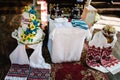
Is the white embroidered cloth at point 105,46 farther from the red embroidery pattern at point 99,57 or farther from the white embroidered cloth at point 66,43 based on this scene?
the white embroidered cloth at point 66,43

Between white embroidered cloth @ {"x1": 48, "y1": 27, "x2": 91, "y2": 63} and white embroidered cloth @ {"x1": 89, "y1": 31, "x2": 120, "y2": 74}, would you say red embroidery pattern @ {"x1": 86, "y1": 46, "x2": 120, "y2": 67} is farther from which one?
white embroidered cloth @ {"x1": 48, "y1": 27, "x2": 91, "y2": 63}

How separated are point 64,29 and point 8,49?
125 centimetres

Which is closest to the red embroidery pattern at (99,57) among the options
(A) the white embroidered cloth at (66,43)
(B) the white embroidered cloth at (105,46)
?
(B) the white embroidered cloth at (105,46)

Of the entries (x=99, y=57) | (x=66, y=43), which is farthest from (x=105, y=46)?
(x=66, y=43)

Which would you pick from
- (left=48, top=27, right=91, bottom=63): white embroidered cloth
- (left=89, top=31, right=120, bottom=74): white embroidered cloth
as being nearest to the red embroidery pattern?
(left=89, top=31, right=120, bottom=74): white embroidered cloth

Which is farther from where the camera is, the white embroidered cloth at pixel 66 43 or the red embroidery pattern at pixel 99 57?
the red embroidery pattern at pixel 99 57

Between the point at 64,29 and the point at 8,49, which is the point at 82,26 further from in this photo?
the point at 8,49

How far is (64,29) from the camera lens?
9.39 ft

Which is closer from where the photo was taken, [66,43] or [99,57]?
[66,43]

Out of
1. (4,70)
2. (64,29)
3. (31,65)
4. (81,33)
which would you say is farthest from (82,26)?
(4,70)

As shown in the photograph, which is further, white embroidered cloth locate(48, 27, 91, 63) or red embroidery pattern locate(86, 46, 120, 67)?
red embroidery pattern locate(86, 46, 120, 67)

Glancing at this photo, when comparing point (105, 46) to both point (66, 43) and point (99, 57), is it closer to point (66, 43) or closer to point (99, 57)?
point (99, 57)

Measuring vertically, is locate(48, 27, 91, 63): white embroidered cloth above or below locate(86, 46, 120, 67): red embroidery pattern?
above

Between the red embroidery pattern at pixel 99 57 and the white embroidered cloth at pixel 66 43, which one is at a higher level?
the white embroidered cloth at pixel 66 43
